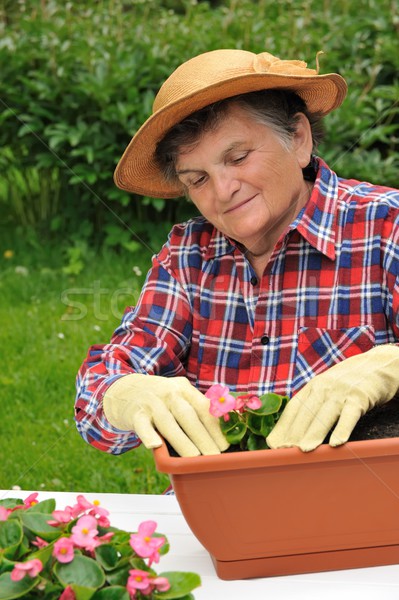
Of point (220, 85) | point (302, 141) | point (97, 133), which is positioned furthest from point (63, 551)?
point (97, 133)

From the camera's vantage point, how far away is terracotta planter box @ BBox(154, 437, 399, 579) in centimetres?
114

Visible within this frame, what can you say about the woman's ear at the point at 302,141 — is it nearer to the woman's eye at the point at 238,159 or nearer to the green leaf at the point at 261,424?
the woman's eye at the point at 238,159

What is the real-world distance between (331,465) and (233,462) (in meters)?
0.13

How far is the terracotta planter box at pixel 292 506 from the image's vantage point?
114 centimetres

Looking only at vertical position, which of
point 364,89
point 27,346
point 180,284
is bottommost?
point 27,346

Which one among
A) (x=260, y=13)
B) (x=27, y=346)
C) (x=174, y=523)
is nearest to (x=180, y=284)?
(x=174, y=523)

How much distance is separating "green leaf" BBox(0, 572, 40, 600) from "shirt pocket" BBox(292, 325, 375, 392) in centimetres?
84

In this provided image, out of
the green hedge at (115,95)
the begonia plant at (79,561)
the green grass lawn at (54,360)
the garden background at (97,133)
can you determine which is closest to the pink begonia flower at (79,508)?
the begonia plant at (79,561)

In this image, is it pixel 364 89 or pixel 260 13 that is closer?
pixel 364 89

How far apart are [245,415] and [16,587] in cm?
40

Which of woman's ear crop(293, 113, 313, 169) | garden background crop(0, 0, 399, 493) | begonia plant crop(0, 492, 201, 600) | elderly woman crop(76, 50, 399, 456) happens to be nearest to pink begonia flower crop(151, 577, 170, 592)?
begonia plant crop(0, 492, 201, 600)

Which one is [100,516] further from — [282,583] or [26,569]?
[282,583]

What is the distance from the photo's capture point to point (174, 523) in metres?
1.43

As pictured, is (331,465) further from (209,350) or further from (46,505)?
(209,350)
